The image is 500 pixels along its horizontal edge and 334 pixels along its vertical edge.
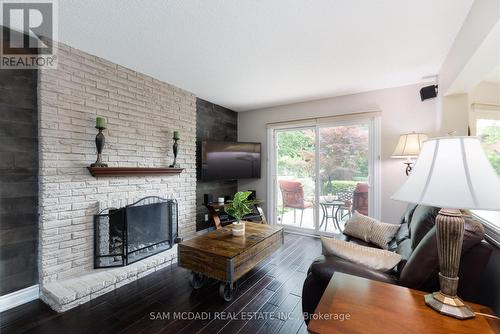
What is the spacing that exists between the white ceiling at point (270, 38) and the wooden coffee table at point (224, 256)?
1998mm

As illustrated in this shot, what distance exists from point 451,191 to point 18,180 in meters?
3.05

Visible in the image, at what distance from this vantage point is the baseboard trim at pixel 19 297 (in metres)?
1.86

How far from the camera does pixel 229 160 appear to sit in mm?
4027

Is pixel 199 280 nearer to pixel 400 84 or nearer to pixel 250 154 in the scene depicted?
pixel 250 154

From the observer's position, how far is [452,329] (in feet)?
2.84

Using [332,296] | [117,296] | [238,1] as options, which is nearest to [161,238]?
[117,296]

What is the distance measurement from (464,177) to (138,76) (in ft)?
10.7

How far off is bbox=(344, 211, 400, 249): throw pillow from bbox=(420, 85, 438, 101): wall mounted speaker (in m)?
1.93

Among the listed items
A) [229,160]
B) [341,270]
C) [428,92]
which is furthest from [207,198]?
[428,92]

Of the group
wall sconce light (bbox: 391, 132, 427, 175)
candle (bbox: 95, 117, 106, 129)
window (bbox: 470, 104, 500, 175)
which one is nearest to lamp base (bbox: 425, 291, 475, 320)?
wall sconce light (bbox: 391, 132, 427, 175)

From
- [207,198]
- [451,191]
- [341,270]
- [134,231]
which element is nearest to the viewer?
[451,191]

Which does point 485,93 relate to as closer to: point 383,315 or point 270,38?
point 270,38

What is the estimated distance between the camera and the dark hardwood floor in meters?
1.70

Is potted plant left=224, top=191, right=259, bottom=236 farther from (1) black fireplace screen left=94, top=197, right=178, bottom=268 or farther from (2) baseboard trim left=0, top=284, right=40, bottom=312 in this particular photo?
(2) baseboard trim left=0, top=284, right=40, bottom=312
